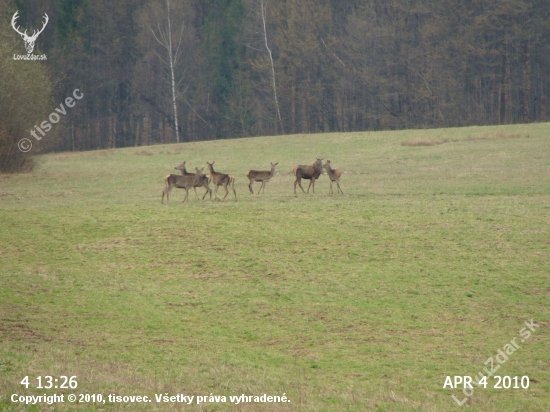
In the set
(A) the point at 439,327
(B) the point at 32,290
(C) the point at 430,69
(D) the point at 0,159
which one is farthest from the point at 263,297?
(C) the point at 430,69

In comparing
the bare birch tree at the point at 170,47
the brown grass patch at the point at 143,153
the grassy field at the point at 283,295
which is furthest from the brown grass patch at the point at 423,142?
the bare birch tree at the point at 170,47

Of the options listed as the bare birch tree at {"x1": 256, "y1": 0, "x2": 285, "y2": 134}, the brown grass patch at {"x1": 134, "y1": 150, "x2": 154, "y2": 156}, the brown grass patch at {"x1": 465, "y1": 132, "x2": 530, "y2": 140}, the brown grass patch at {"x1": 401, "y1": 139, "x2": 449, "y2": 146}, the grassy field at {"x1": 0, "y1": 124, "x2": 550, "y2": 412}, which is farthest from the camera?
the bare birch tree at {"x1": 256, "y1": 0, "x2": 285, "y2": 134}

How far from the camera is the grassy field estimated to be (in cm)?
979

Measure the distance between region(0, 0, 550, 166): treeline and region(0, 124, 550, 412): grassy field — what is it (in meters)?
35.9

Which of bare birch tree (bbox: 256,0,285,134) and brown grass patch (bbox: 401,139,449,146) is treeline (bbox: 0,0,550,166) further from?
brown grass patch (bbox: 401,139,449,146)

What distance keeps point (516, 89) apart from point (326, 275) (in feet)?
163

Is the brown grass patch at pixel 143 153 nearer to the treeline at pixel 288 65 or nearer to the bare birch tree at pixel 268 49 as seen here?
the treeline at pixel 288 65

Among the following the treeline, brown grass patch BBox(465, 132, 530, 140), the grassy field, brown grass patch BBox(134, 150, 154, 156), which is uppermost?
the treeline

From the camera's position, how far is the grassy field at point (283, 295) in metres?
9.79

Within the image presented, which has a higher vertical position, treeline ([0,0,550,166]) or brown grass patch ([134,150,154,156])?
treeline ([0,0,550,166])

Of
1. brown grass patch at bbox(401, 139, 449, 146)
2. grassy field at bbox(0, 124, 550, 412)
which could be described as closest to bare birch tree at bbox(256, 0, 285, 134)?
brown grass patch at bbox(401, 139, 449, 146)

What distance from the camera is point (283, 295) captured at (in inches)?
562

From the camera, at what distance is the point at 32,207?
890 inches

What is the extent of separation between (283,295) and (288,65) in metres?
53.2
